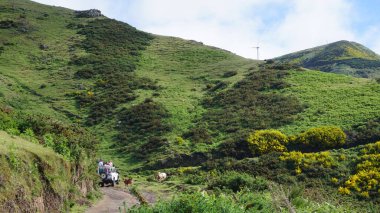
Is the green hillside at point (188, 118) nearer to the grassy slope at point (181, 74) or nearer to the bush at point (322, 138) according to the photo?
the bush at point (322, 138)

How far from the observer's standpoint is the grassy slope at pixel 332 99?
4047 centimetres

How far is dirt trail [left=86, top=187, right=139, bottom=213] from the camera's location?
19094mm

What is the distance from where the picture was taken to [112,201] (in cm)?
2203

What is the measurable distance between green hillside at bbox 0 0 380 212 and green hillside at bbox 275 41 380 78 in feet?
220

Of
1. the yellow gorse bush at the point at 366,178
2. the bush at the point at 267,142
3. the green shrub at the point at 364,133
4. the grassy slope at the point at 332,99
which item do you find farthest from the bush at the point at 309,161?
the grassy slope at the point at 332,99

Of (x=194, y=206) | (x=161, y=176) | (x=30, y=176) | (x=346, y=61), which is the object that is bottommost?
(x=161, y=176)

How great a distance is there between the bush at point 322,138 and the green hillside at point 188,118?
0.32 feet

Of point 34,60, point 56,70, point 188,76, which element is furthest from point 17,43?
point 188,76

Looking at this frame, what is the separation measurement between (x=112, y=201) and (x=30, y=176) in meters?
8.44

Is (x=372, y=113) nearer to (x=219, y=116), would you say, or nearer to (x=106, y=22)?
(x=219, y=116)

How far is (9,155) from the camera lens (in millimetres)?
13312

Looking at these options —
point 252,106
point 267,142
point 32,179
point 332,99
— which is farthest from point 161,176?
point 332,99

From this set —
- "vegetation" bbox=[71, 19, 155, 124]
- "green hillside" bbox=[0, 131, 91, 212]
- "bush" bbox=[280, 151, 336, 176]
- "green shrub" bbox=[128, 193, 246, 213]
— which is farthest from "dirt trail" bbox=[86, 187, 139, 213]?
"vegetation" bbox=[71, 19, 155, 124]

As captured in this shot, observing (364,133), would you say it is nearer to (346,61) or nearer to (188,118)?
(188,118)
